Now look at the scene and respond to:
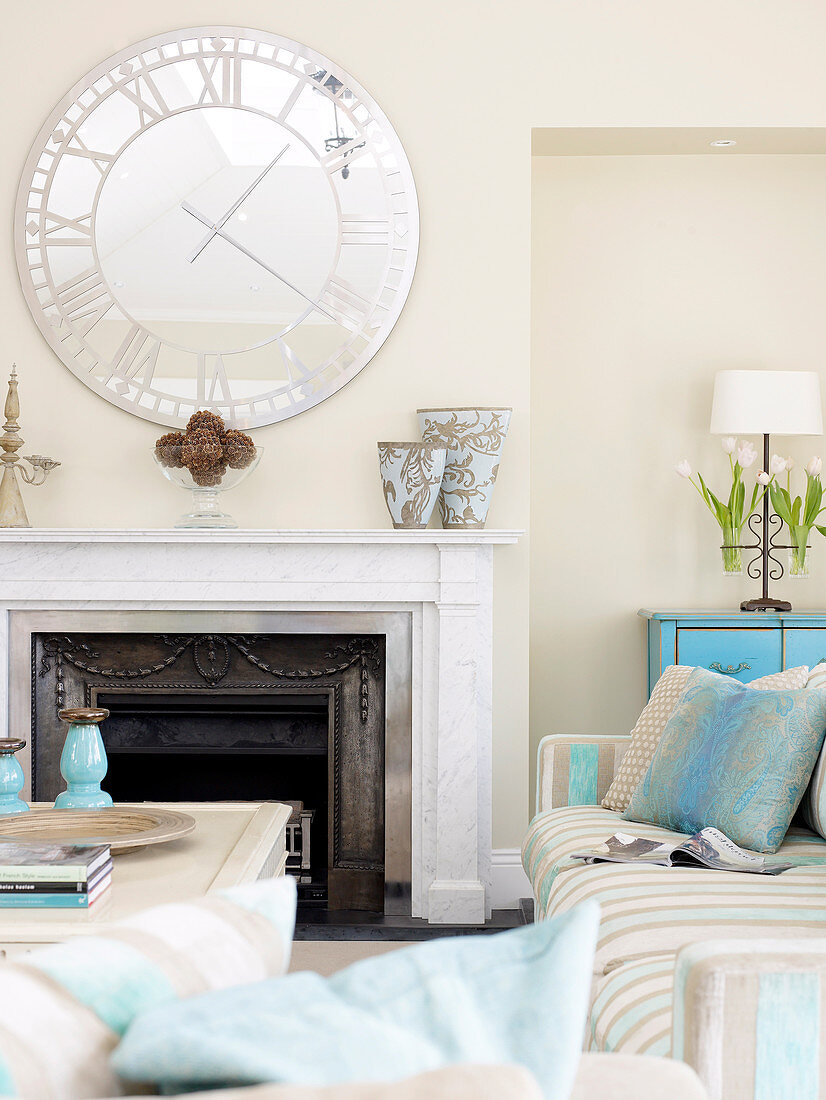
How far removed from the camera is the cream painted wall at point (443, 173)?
3365mm

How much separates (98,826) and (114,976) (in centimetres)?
149

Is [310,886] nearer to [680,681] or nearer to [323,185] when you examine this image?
[680,681]

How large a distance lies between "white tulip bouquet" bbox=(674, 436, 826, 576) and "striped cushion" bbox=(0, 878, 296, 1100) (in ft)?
10.1

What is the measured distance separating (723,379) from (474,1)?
1.43 meters

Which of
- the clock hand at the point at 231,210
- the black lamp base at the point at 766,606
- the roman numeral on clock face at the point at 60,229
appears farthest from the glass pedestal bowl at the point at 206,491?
the black lamp base at the point at 766,606

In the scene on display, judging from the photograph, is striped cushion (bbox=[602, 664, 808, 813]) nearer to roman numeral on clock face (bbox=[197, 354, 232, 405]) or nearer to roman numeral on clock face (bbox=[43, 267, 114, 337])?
roman numeral on clock face (bbox=[197, 354, 232, 405])

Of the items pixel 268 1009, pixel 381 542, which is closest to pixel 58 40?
pixel 381 542

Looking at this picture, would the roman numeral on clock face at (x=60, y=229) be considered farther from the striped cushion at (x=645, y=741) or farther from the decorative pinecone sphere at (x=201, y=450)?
the striped cushion at (x=645, y=741)

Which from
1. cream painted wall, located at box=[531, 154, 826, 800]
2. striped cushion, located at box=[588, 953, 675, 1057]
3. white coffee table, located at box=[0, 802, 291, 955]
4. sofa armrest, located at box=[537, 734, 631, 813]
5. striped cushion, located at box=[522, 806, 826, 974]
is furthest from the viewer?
cream painted wall, located at box=[531, 154, 826, 800]

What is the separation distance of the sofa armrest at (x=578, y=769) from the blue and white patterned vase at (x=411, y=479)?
806 mm

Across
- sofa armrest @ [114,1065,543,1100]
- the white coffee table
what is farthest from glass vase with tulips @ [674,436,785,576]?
sofa armrest @ [114,1065,543,1100]

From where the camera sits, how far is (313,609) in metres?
3.29

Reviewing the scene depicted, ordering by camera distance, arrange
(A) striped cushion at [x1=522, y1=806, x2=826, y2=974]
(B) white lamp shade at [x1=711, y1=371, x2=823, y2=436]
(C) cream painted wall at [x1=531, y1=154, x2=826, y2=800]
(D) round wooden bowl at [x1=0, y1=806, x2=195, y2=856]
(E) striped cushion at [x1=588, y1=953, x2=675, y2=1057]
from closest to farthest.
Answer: (E) striped cushion at [x1=588, y1=953, x2=675, y2=1057], (A) striped cushion at [x1=522, y1=806, x2=826, y2=974], (D) round wooden bowl at [x1=0, y1=806, x2=195, y2=856], (B) white lamp shade at [x1=711, y1=371, x2=823, y2=436], (C) cream painted wall at [x1=531, y1=154, x2=826, y2=800]

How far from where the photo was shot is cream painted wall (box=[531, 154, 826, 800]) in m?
3.89
